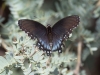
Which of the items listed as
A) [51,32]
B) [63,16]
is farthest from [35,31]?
[63,16]

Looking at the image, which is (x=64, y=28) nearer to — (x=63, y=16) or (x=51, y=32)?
(x=51, y=32)

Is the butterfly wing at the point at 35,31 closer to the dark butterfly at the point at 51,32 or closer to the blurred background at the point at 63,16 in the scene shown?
the dark butterfly at the point at 51,32

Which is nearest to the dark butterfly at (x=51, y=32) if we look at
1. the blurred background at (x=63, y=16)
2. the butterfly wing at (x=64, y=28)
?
the butterfly wing at (x=64, y=28)

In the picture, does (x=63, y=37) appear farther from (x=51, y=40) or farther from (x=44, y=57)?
(x=44, y=57)

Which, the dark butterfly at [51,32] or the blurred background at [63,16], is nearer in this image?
the dark butterfly at [51,32]

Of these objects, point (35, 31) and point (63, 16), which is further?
point (63, 16)

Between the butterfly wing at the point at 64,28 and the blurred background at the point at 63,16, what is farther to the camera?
the blurred background at the point at 63,16

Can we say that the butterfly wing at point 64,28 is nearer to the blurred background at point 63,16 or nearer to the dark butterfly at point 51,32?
the dark butterfly at point 51,32
